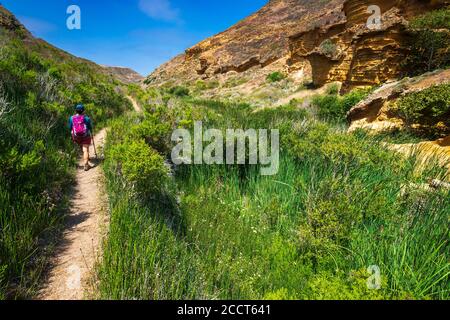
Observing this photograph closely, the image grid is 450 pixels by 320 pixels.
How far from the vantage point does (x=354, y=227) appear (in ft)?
13.1

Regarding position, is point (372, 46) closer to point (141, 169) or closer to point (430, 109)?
point (430, 109)

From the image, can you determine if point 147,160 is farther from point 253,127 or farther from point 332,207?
point 253,127

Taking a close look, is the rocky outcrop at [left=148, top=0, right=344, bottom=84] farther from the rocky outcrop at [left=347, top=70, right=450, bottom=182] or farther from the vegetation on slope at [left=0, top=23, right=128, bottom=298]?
the vegetation on slope at [left=0, top=23, right=128, bottom=298]

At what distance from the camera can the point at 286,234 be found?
4.43 meters

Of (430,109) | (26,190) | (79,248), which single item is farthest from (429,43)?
(26,190)

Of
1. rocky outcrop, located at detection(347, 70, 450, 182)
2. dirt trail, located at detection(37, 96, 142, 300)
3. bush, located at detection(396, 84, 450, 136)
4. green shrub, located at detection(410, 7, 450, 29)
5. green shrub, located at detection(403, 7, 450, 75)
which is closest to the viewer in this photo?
dirt trail, located at detection(37, 96, 142, 300)

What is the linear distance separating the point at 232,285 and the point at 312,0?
234ft

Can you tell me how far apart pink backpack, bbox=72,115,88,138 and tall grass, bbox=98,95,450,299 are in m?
2.19

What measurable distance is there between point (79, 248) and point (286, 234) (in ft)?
10.4

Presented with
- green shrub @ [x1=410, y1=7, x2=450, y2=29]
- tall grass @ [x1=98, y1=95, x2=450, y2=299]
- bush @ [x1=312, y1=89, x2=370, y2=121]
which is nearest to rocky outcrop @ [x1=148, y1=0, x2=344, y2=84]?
green shrub @ [x1=410, y1=7, x2=450, y2=29]

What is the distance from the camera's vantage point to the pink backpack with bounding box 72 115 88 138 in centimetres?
671

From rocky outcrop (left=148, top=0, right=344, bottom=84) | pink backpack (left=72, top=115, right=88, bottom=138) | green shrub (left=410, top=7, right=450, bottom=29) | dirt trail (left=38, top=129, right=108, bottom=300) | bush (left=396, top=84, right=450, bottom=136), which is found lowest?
dirt trail (left=38, top=129, right=108, bottom=300)

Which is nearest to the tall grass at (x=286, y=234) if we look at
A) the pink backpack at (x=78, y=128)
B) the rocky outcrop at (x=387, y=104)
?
the pink backpack at (x=78, y=128)
